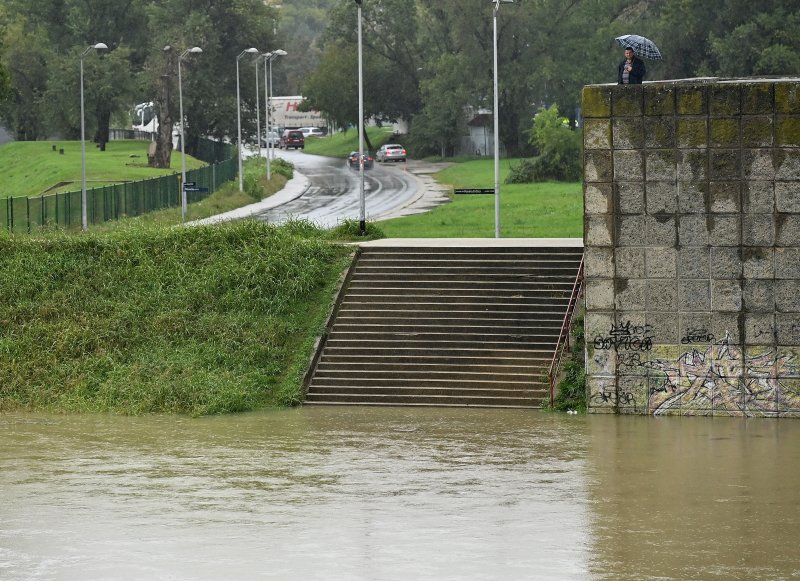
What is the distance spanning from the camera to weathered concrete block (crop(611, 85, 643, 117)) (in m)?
28.6

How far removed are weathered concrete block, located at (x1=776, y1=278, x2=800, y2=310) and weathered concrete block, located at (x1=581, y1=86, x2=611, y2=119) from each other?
4920 mm

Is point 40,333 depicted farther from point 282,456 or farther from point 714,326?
point 714,326

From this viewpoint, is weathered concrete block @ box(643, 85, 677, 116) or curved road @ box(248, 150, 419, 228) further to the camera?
curved road @ box(248, 150, 419, 228)

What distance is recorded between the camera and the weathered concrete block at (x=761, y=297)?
28281mm

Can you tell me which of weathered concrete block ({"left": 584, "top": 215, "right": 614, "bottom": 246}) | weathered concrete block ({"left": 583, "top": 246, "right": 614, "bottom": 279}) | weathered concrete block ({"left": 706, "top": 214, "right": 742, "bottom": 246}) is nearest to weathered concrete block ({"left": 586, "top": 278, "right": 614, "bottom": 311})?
weathered concrete block ({"left": 583, "top": 246, "right": 614, "bottom": 279})

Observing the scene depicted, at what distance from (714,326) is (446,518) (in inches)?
429

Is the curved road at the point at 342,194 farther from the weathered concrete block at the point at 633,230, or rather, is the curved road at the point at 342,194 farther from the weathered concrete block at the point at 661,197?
the weathered concrete block at the point at 661,197

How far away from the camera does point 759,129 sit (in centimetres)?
2827

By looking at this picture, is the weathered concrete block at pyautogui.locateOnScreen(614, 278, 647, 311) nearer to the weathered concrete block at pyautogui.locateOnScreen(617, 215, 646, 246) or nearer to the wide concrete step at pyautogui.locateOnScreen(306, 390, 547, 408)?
the weathered concrete block at pyautogui.locateOnScreen(617, 215, 646, 246)

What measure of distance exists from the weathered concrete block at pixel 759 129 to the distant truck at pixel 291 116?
392 ft

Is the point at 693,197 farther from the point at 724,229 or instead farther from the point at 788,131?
the point at 788,131

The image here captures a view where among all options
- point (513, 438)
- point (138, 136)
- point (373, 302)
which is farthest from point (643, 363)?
point (138, 136)

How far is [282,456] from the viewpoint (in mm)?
24438

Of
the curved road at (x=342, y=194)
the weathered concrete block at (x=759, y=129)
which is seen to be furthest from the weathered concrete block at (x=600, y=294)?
the curved road at (x=342, y=194)
